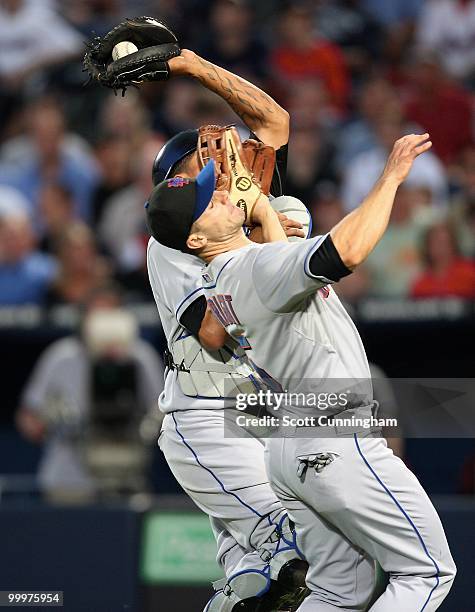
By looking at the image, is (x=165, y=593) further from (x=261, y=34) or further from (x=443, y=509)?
(x=261, y=34)

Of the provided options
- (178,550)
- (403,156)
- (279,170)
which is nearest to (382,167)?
(178,550)

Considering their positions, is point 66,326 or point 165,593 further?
point 66,326

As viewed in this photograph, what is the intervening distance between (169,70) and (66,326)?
3.21m

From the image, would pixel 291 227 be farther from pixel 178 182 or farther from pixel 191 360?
pixel 191 360

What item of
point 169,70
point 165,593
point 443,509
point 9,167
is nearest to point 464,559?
point 443,509

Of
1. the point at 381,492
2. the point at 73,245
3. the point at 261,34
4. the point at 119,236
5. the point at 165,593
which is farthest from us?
the point at 261,34

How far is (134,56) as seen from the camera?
3961 mm

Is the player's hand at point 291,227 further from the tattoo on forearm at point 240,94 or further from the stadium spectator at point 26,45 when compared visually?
the stadium spectator at point 26,45

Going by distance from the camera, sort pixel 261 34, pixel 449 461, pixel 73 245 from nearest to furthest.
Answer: pixel 449 461 → pixel 73 245 → pixel 261 34

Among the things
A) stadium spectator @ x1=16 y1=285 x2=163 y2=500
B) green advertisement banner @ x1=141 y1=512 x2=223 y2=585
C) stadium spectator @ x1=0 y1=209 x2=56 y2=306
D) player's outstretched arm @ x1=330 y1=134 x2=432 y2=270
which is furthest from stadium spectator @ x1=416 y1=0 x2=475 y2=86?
player's outstretched arm @ x1=330 y1=134 x2=432 y2=270

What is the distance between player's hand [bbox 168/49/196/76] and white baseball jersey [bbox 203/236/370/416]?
0.90 metres

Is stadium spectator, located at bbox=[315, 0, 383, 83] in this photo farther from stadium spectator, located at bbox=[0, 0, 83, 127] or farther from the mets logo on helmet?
the mets logo on helmet

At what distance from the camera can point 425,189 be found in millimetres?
7691

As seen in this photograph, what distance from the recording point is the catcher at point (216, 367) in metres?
3.92
